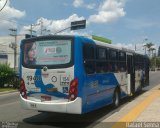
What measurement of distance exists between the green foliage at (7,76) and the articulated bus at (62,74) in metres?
15.3

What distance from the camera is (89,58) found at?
1098 centimetres

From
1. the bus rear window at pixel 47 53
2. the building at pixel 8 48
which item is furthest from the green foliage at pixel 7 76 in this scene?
the building at pixel 8 48

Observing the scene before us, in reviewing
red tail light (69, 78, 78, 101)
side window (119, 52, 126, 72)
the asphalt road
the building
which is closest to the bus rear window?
red tail light (69, 78, 78, 101)

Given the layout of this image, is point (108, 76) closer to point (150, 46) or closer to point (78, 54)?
point (78, 54)

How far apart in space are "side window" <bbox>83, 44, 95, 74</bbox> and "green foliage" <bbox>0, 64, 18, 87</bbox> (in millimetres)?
15755

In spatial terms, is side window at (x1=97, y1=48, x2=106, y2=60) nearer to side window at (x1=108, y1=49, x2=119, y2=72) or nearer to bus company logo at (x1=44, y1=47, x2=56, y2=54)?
side window at (x1=108, y1=49, x2=119, y2=72)

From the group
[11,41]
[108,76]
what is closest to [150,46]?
[11,41]

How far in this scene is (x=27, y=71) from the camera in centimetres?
1101

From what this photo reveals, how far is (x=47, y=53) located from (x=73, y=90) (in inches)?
61.0

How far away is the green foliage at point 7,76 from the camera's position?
26.1m

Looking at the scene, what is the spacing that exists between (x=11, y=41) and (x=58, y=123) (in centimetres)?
8820

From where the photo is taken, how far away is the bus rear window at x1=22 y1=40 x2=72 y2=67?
412 inches

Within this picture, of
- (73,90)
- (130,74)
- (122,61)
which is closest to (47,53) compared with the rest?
(73,90)

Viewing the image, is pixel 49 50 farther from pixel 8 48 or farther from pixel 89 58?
pixel 8 48
